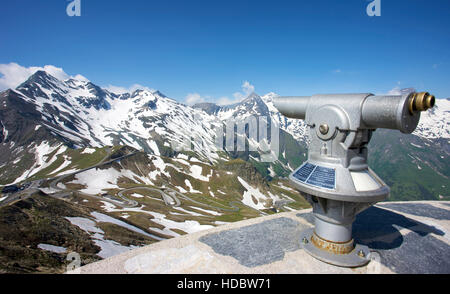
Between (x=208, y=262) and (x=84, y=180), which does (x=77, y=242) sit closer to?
(x=208, y=262)

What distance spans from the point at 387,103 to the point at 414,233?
942 centimetres

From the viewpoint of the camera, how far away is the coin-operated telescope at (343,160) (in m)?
7.71

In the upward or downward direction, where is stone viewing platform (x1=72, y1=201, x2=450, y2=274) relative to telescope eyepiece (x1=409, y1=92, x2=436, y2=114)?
downward

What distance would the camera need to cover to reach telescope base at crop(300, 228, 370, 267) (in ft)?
29.7

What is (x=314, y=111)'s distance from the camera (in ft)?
31.3

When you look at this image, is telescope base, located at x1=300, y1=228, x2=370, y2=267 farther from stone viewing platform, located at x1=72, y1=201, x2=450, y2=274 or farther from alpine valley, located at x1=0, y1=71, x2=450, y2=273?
alpine valley, located at x1=0, y1=71, x2=450, y2=273

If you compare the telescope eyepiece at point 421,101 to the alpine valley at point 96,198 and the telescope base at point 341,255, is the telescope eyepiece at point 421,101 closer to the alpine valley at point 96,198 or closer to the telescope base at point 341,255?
the telescope base at point 341,255

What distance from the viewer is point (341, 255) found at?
9.59m

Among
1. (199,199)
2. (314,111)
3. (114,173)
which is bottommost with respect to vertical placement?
(199,199)

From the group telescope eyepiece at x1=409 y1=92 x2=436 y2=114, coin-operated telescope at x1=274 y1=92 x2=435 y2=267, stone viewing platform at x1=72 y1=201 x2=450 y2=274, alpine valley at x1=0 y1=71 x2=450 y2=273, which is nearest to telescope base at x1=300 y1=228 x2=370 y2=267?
coin-operated telescope at x1=274 y1=92 x2=435 y2=267

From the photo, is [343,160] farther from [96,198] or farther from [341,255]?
[96,198]

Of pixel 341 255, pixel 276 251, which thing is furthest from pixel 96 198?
pixel 341 255

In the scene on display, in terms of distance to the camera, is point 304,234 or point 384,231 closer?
point 304,234
